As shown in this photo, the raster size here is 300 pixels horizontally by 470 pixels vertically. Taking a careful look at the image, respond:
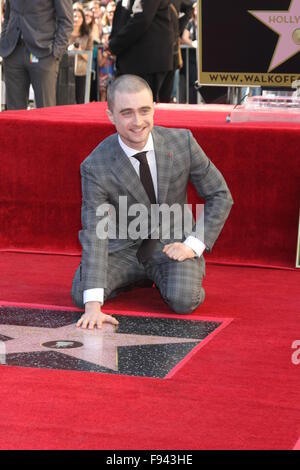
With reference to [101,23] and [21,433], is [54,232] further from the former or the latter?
[101,23]

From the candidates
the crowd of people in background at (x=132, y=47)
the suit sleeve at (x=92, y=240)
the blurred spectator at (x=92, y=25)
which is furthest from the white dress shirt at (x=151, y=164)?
the blurred spectator at (x=92, y=25)

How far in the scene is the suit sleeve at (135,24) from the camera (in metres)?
6.21

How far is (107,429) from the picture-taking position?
2232 mm

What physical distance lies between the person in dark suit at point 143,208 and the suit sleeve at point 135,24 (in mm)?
2849

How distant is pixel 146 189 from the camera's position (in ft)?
11.3

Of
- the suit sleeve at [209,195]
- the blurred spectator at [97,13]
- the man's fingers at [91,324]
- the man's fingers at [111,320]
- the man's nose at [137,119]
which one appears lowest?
the man's fingers at [91,324]

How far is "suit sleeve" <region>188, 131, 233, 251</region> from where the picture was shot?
3391 mm

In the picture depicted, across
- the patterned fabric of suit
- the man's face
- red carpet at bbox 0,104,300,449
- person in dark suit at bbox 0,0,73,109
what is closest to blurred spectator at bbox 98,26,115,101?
person in dark suit at bbox 0,0,73,109

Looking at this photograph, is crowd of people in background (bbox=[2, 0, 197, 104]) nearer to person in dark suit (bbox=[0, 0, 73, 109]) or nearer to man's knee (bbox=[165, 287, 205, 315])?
person in dark suit (bbox=[0, 0, 73, 109])

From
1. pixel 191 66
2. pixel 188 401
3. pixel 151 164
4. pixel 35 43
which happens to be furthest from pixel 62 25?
pixel 191 66

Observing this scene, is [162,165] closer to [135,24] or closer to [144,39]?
[135,24]

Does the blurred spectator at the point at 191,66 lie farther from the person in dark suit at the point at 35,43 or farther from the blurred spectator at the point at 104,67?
the person in dark suit at the point at 35,43

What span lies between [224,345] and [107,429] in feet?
2.67

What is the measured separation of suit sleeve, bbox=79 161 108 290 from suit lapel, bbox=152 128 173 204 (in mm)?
197
